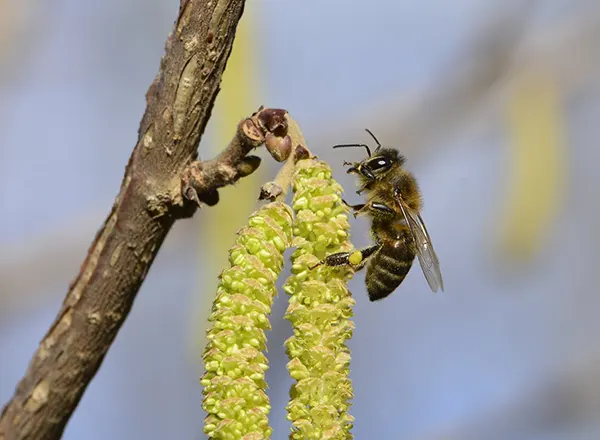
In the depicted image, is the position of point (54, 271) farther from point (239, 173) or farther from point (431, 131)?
point (239, 173)

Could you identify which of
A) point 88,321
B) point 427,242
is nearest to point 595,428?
point 427,242

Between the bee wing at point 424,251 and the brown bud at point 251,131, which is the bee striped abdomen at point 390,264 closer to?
the bee wing at point 424,251

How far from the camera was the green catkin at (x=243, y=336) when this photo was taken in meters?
0.92

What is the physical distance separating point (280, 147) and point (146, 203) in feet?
0.55

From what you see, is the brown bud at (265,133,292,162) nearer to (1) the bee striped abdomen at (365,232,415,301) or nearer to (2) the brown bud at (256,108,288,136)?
(2) the brown bud at (256,108,288,136)

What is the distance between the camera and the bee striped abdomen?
1.62m

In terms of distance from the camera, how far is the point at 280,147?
103 cm

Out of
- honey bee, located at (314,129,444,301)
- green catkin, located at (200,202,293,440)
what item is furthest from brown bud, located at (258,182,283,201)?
honey bee, located at (314,129,444,301)

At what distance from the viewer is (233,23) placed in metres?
0.98

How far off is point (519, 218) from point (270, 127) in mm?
1145

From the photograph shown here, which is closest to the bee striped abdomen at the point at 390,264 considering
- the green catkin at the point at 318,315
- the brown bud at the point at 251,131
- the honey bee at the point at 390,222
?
the honey bee at the point at 390,222

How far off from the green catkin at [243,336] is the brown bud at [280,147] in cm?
8

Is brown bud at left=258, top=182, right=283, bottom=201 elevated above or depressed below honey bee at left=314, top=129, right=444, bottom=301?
below

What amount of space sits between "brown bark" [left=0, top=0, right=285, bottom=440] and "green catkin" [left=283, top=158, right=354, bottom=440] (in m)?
0.08
